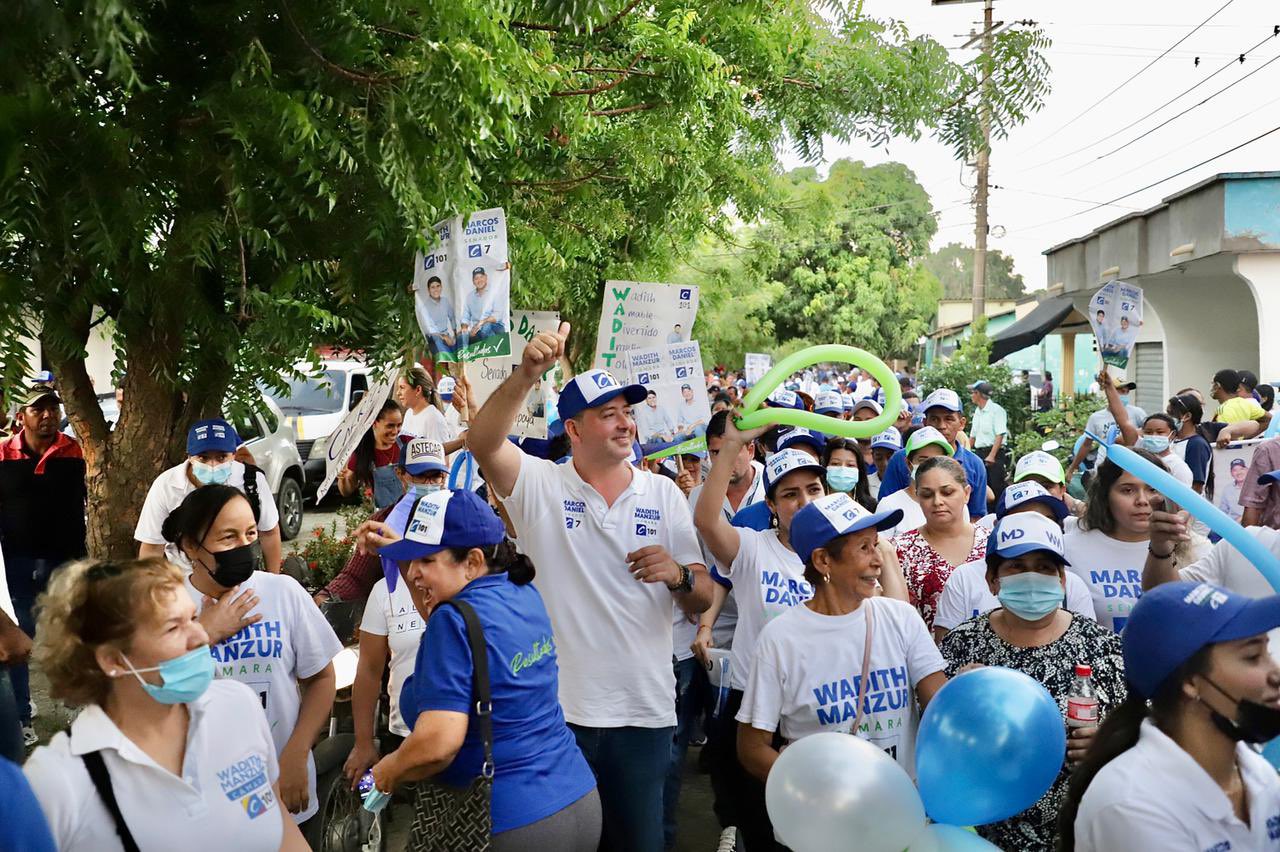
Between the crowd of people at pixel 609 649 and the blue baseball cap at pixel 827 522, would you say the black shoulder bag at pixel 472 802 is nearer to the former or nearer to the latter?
the crowd of people at pixel 609 649

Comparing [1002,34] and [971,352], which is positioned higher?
[1002,34]

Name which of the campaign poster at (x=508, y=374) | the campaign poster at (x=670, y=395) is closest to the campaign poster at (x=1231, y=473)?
the campaign poster at (x=670, y=395)

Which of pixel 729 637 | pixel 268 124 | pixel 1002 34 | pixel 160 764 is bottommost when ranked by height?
pixel 729 637

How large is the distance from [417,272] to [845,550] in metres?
2.93

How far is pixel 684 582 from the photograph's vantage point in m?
4.52

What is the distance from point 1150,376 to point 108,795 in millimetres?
25038

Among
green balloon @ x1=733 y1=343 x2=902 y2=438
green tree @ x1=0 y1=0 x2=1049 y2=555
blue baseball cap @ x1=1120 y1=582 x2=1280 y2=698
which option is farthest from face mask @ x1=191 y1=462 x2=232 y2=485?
blue baseball cap @ x1=1120 y1=582 x2=1280 y2=698

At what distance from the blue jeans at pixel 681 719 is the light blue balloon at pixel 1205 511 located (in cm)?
304

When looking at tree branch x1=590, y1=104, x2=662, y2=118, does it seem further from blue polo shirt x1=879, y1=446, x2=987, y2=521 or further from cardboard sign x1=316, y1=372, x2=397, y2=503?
blue polo shirt x1=879, y1=446, x2=987, y2=521

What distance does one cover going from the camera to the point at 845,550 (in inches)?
160

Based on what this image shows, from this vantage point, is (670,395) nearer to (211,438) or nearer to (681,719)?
(681,719)

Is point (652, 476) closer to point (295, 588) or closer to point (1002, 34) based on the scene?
point (295, 588)

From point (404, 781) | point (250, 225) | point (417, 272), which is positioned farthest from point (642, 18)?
point (404, 781)

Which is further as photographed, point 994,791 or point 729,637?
point 729,637
